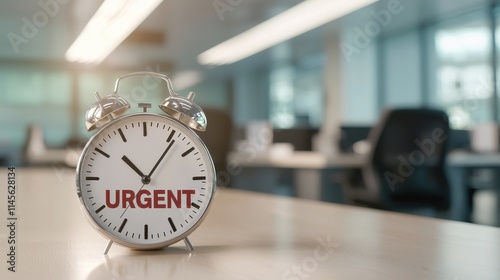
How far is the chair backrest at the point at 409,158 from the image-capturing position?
3730mm

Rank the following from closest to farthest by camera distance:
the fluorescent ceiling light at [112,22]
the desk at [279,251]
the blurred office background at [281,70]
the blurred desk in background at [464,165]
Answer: the desk at [279,251] → the blurred desk in background at [464,165] → the fluorescent ceiling light at [112,22] → the blurred office background at [281,70]

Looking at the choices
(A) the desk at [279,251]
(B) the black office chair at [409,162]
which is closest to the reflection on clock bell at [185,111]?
(A) the desk at [279,251]

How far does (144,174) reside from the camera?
713mm

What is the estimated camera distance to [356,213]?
120 cm

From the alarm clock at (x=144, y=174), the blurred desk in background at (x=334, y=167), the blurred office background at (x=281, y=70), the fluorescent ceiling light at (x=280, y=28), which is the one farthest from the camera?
the blurred office background at (x=281, y=70)

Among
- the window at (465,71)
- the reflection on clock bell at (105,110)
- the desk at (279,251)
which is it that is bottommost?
the desk at (279,251)

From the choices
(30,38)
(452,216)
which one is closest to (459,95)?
(452,216)

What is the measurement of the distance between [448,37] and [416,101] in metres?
1.31

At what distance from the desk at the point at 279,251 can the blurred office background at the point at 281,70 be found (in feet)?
14.3

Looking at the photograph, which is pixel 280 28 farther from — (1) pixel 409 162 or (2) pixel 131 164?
(2) pixel 131 164

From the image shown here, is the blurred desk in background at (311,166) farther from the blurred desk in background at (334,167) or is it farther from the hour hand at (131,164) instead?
the hour hand at (131,164)

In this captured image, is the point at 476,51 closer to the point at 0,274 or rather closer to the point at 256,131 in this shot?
the point at 256,131

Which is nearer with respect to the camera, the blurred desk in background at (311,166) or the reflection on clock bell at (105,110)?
the reflection on clock bell at (105,110)

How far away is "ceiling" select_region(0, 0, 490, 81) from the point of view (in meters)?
9.31
